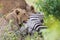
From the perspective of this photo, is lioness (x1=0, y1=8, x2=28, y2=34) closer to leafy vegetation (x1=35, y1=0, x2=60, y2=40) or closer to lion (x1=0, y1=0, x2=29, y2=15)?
lion (x1=0, y1=0, x2=29, y2=15)

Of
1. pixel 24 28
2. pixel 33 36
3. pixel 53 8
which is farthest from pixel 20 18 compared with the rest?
pixel 53 8

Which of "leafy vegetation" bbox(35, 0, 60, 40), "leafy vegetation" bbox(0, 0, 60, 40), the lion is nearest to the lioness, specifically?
"leafy vegetation" bbox(0, 0, 60, 40)

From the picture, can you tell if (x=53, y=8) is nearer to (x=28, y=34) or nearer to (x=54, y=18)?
(x=54, y=18)

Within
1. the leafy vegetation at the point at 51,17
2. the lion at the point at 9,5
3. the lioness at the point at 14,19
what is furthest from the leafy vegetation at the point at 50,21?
the lion at the point at 9,5

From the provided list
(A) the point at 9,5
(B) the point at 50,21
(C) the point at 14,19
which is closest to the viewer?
(B) the point at 50,21

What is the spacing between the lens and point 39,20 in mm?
6723

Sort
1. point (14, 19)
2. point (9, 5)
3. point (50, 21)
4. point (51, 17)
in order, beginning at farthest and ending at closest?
point (9, 5) < point (14, 19) < point (50, 21) < point (51, 17)

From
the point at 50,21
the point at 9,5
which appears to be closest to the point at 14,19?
the point at 9,5

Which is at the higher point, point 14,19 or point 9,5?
point 9,5

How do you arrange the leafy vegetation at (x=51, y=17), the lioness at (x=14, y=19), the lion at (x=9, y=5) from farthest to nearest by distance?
the lion at (x=9, y=5) → the lioness at (x=14, y=19) → the leafy vegetation at (x=51, y=17)

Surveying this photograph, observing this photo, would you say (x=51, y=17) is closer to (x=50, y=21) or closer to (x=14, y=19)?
(x=50, y=21)

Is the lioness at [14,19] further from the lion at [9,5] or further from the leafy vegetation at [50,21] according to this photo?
the lion at [9,5]

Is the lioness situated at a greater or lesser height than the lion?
lesser

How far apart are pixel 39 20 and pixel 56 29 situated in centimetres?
107
